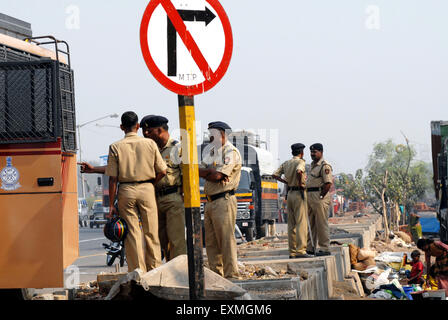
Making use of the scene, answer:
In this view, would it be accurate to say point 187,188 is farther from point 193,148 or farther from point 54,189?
point 54,189

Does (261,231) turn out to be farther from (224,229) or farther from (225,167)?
(225,167)

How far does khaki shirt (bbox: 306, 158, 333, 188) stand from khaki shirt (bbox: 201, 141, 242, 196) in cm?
433

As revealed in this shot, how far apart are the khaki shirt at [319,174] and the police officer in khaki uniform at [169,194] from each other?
14.3 feet

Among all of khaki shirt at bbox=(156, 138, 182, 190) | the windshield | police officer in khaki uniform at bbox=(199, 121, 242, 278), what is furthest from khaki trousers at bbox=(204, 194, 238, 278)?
the windshield

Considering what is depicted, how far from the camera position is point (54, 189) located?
8000mm

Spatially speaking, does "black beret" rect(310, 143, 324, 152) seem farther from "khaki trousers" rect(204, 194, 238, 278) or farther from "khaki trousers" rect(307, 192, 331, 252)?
"khaki trousers" rect(204, 194, 238, 278)

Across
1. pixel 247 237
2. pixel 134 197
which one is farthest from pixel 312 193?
pixel 247 237

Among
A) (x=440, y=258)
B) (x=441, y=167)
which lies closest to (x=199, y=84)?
(x=440, y=258)

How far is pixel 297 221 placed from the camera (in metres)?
12.7

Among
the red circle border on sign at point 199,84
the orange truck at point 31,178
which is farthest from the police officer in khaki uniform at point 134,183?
the red circle border on sign at point 199,84

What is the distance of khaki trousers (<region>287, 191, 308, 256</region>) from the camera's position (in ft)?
41.4

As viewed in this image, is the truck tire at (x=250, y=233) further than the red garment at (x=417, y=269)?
Yes

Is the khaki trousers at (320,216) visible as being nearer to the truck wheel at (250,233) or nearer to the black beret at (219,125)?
the black beret at (219,125)

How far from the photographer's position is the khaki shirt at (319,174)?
42.0 feet
